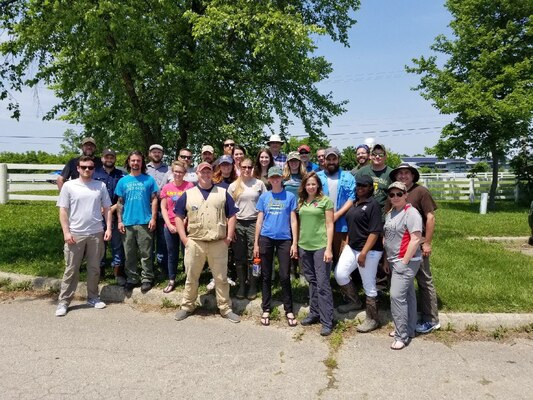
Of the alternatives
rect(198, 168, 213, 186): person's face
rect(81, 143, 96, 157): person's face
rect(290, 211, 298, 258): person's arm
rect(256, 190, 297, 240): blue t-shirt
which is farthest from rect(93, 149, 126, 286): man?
rect(290, 211, 298, 258): person's arm

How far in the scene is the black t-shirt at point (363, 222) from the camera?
4.79 metres

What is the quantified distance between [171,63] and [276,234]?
6.56 metres

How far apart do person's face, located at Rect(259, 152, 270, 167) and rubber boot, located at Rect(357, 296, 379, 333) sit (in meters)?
2.26

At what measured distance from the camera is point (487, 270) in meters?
6.96

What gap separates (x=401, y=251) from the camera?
14.9 feet

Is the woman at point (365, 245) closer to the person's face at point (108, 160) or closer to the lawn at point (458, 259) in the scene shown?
the lawn at point (458, 259)

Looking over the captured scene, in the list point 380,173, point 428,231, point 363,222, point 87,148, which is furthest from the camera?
point 87,148

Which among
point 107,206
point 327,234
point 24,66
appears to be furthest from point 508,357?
point 24,66

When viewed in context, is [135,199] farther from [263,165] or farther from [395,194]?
[395,194]

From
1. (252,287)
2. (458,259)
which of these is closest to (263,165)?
(252,287)

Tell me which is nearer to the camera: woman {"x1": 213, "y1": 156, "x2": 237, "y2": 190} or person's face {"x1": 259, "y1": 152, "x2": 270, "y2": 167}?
woman {"x1": 213, "y1": 156, "x2": 237, "y2": 190}

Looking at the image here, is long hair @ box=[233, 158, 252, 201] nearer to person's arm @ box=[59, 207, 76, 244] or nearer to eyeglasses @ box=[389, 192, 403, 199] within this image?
eyeglasses @ box=[389, 192, 403, 199]

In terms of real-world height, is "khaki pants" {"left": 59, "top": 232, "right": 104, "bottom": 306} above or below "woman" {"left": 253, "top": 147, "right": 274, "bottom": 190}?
below

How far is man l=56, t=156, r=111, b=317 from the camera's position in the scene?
18.0 feet
